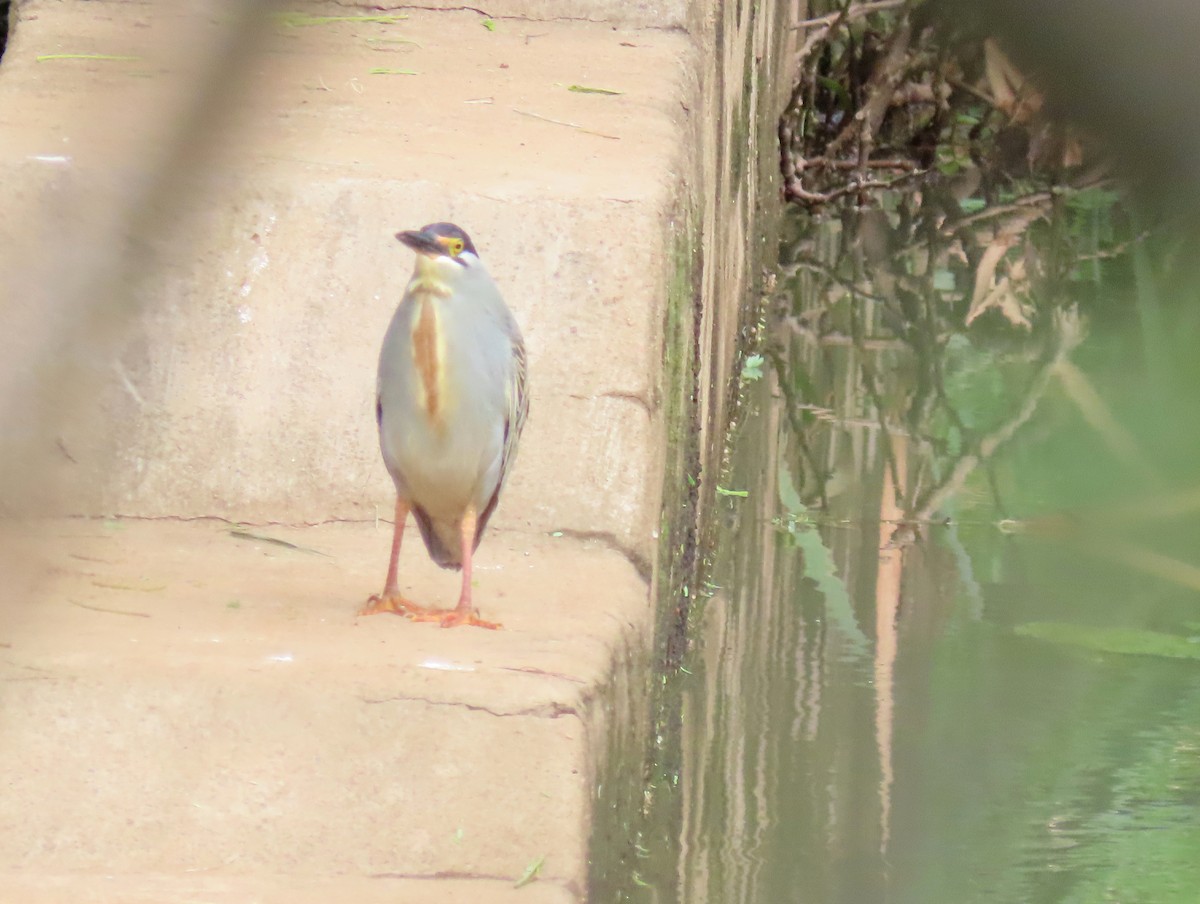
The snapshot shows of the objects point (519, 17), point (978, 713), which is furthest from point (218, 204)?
point (978, 713)

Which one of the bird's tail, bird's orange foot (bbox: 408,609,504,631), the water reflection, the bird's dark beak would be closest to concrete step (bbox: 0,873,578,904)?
bird's orange foot (bbox: 408,609,504,631)

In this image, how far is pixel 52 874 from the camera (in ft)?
7.47

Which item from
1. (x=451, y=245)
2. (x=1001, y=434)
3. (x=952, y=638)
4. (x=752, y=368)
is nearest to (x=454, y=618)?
(x=451, y=245)

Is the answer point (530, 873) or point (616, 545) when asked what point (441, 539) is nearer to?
point (616, 545)

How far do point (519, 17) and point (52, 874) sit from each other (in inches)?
110

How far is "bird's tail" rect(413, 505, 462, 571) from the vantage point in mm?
2789

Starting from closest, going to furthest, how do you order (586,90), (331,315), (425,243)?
(425,243), (331,315), (586,90)

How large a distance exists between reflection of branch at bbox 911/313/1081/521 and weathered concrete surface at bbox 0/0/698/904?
1.64 metres

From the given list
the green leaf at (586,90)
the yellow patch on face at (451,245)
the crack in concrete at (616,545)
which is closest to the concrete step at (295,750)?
the crack in concrete at (616,545)

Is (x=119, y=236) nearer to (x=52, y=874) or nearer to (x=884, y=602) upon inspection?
(x=52, y=874)

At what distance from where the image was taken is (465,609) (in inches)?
105

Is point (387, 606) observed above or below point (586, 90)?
below

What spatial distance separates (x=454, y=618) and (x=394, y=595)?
0.49 feet

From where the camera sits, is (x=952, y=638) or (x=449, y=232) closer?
(x=449, y=232)
